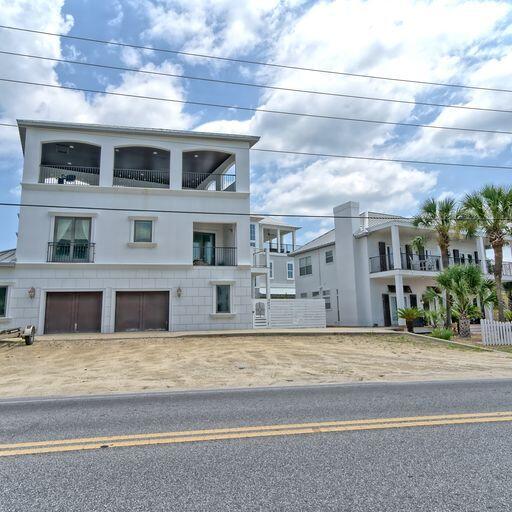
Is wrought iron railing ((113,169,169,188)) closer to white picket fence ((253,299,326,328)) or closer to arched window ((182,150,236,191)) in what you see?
arched window ((182,150,236,191))

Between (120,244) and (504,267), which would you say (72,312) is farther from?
(504,267)

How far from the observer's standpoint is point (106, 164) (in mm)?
21969

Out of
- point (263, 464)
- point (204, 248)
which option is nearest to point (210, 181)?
point (204, 248)

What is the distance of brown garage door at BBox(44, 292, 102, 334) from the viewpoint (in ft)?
67.3

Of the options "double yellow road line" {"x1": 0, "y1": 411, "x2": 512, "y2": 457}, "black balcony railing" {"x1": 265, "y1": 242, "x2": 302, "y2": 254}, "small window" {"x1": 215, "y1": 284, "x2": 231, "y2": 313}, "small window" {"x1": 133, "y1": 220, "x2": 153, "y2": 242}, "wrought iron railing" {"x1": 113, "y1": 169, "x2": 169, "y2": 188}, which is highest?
"wrought iron railing" {"x1": 113, "y1": 169, "x2": 169, "y2": 188}

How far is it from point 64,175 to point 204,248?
8344 mm

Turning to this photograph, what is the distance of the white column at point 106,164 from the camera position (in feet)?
71.7

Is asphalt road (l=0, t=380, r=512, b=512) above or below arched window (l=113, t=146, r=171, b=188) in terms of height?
below

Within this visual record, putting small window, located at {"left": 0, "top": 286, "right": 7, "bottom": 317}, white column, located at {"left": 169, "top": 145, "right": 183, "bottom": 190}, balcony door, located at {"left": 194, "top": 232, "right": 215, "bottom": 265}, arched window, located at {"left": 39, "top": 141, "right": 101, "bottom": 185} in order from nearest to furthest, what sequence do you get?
small window, located at {"left": 0, "top": 286, "right": 7, "bottom": 317} < arched window, located at {"left": 39, "top": 141, "right": 101, "bottom": 185} < white column, located at {"left": 169, "top": 145, "right": 183, "bottom": 190} < balcony door, located at {"left": 194, "top": 232, "right": 215, "bottom": 265}

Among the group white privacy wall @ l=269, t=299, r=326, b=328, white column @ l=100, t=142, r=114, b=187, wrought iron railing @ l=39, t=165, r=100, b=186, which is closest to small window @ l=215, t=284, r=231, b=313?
white privacy wall @ l=269, t=299, r=326, b=328

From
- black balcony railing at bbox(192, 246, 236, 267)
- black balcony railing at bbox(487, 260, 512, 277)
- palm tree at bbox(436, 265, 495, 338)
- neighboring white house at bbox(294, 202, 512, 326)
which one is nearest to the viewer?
palm tree at bbox(436, 265, 495, 338)

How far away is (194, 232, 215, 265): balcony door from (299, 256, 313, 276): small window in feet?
37.0

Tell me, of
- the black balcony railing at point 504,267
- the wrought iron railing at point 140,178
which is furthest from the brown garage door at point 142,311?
the black balcony railing at point 504,267

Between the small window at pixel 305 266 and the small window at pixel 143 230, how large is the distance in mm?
15009
